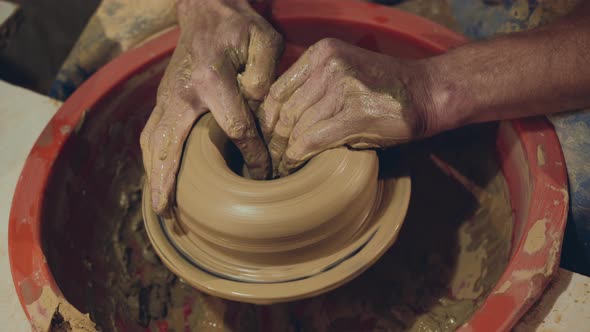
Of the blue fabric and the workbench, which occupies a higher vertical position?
the blue fabric

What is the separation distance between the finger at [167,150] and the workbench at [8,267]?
405mm

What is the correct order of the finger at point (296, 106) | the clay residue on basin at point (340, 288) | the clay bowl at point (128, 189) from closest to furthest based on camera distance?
1. the clay bowl at point (128, 189)
2. the finger at point (296, 106)
3. the clay residue on basin at point (340, 288)

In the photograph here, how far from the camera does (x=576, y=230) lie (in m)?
1.32

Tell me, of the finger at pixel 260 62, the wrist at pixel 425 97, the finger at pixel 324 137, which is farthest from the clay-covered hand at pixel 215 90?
the wrist at pixel 425 97

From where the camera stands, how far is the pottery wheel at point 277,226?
1.16m

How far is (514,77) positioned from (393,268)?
68cm

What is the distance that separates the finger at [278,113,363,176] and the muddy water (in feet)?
1.01

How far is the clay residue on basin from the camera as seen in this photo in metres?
1.46

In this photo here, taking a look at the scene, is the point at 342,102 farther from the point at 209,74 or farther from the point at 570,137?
the point at 570,137

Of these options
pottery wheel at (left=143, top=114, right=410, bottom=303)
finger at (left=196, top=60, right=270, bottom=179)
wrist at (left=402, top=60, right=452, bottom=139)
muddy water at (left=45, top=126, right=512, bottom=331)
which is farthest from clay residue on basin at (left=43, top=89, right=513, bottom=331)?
finger at (left=196, top=60, right=270, bottom=179)

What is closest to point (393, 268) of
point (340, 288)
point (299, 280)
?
point (340, 288)

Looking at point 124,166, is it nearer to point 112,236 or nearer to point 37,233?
point 112,236

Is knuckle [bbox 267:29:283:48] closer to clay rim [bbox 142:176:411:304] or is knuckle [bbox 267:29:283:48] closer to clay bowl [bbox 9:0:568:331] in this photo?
clay bowl [bbox 9:0:568:331]

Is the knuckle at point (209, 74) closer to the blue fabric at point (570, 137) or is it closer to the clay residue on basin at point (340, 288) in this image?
the clay residue on basin at point (340, 288)
